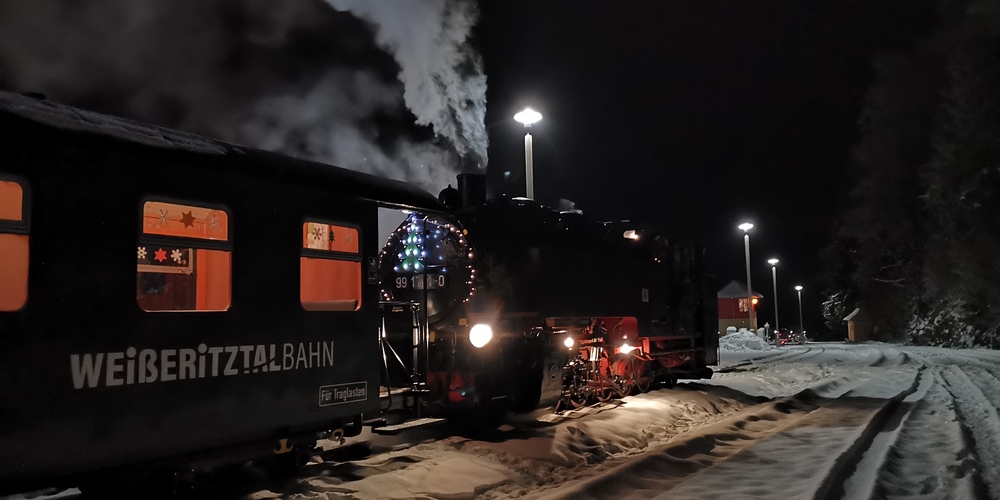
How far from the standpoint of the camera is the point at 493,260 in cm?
984

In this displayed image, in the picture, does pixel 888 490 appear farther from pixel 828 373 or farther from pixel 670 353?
pixel 828 373

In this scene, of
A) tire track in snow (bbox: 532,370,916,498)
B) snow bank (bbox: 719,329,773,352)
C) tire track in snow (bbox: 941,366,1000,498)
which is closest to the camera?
tire track in snow (bbox: 532,370,916,498)

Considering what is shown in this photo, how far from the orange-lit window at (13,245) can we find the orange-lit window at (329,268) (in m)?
2.24

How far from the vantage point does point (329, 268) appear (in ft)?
22.2

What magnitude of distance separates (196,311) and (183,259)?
57cm

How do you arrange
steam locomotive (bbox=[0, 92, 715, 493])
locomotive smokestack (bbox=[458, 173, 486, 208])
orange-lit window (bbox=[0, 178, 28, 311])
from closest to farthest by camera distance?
orange-lit window (bbox=[0, 178, 28, 311]) < steam locomotive (bbox=[0, 92, 715, 493]) < locomotive smokestack (bbox=[458, 173, 486, 208])

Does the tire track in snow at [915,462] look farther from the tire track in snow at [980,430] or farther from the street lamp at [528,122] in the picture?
the street lamp at [528,122]

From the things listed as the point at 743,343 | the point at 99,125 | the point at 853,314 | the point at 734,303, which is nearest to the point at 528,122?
the point at 99,125

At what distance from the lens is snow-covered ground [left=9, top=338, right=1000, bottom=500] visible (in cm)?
633

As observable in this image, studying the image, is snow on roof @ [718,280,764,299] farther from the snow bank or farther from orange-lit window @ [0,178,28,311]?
orange-lit window @ [0,178,28,311]

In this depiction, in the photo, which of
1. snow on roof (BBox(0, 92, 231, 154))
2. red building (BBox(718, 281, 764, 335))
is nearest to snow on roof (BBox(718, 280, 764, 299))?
red building (BBox(718, 281, 764, 335))

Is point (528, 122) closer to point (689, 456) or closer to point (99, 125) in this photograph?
point (689, 456)

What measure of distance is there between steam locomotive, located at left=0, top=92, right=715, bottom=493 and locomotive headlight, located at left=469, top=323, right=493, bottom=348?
0.09 ft

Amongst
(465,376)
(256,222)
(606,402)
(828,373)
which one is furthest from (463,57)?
(256,222)
